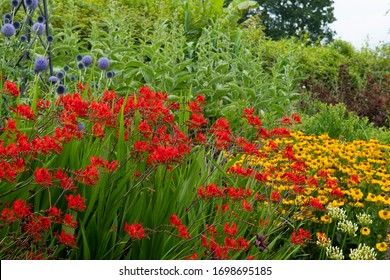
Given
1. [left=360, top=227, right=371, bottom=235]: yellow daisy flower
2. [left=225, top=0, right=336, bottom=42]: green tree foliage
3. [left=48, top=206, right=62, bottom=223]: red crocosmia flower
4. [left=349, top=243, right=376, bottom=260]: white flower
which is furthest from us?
[left=225, top=0, right=336, bottom=42]: green tree foliage

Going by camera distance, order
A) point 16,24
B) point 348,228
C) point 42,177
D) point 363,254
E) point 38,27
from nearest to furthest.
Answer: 1. point 42,177
2. point 363,254
3. point 348,228
4. point 38,27
5. point 16,24

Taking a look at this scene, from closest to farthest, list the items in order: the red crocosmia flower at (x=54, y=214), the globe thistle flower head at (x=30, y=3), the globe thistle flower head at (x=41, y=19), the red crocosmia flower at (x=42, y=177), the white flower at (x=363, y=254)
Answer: the red crocosmia flower at (x=42, y=177)
the red crocosmia flower at (x=54, y=214)
the white flower at (x=363, y=254)
the globe thistle flower head at (x=30, y=3)
the globe thistle flower head at (x=41, y=19)

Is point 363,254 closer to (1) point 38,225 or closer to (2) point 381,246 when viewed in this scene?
(2) point 381,246

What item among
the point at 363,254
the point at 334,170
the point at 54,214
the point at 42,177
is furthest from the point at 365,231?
the point at 42,177

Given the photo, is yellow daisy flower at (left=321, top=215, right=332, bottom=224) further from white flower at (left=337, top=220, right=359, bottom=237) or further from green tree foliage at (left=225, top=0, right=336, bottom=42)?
green tree foliage at (left=225, top=0, right=336, bottom=42)

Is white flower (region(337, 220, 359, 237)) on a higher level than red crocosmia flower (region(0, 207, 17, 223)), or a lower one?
lower

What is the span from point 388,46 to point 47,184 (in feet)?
48.0

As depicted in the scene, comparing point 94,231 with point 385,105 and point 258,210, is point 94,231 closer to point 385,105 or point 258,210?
point 258,210

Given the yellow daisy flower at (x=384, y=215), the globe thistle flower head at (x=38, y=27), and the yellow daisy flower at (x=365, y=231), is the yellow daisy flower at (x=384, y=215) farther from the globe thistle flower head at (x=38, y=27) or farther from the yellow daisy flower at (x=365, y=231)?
the globe thistle flower head at (x=38, y=27)

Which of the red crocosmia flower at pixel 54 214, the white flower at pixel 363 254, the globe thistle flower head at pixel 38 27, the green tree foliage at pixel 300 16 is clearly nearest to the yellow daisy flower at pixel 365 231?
the white flower at pixel 363 254

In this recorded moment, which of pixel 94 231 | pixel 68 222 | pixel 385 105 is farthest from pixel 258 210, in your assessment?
pixel 385 105

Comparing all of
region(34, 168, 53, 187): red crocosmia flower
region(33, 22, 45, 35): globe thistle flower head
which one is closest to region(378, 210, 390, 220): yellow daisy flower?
region(34, 168, 53, 187): red crocosmia flower

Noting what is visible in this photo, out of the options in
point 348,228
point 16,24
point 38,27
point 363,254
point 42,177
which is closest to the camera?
point 42,177

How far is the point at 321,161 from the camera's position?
14.8 feet
